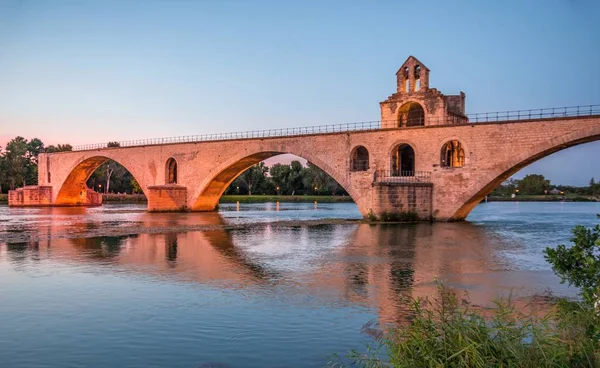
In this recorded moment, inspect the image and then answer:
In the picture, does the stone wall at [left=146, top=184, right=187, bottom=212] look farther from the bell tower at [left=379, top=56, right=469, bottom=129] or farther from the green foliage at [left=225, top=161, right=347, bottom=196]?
the green foliage at [left=225, top=161, right=347, bottom=196]

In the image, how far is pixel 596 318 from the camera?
566 cm

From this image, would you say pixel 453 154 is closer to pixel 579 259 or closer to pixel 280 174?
pixel 579 259

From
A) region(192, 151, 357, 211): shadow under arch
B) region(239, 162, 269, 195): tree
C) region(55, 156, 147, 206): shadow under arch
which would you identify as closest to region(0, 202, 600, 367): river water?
region(192, 151, 357, 211): shadow under arch

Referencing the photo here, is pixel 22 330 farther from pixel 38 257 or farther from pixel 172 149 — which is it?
pixel 172 149

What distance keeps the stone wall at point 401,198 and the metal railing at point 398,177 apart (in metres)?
→ 0.73

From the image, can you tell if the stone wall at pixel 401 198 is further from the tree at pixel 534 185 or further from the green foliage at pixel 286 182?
the tree at pixel 534 185

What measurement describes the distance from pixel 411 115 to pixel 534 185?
119m

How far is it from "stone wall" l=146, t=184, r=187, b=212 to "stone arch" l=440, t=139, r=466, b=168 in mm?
24590

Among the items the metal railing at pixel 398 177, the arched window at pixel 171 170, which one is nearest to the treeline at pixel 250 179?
the arched window at pixel 171 170

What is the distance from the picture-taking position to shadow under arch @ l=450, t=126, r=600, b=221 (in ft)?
92.1

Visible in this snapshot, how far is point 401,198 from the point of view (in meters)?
33.1

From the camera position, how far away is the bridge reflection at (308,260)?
11.5 metres

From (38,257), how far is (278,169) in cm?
7747

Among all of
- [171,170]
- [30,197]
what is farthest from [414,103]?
[30,197]
